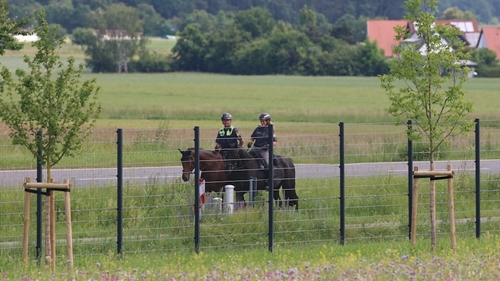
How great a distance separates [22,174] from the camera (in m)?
19.3

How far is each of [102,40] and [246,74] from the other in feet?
57.2

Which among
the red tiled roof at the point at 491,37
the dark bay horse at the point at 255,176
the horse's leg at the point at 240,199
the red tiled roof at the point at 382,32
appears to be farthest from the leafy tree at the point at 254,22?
the horse's leg at the point at 240,199

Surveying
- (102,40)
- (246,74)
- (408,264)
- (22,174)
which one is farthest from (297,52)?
(408,264)

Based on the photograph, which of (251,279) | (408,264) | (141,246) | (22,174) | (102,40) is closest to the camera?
(251,279)

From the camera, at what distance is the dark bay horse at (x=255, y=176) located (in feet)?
56.9

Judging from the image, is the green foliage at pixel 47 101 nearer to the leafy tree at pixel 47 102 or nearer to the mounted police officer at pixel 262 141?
the leafy tree at pixel 47 102

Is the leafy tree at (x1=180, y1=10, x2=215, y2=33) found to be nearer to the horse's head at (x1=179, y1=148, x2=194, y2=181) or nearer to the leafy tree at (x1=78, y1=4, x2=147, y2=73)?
the leafy tree at (x1=78, y1=4, x2=147, y2=73)

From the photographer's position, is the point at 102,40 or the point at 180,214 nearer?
the point at 180,214

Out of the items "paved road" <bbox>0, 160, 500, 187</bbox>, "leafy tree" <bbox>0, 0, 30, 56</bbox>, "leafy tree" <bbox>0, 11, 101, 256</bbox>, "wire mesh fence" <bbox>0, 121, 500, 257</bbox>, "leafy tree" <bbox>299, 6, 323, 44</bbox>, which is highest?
"leafy tree" <bbox>299, 6, 323, 44</bbox>

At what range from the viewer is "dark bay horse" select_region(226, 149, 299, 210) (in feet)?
56.9

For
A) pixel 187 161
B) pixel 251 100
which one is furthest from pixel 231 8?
pixel 187 161

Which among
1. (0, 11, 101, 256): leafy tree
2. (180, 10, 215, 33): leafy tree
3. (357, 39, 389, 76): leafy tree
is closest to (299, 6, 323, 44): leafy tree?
(357, 39, 389, 76): leafy tree

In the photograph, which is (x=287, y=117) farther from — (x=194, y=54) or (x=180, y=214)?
(x=194, y=54)

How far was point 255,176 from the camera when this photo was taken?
57.9 feet
